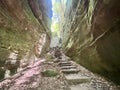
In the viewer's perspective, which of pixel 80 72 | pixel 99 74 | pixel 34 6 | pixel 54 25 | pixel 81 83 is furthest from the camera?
pixel 54 25

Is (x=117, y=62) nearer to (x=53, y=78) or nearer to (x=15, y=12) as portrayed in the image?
(x=53, y=78)

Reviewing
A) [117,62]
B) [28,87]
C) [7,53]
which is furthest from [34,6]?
[117,62]

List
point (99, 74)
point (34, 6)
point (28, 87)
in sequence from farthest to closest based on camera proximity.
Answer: point (34, 6) < point (99, 74) < point (28, 87)

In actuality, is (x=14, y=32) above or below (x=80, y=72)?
above

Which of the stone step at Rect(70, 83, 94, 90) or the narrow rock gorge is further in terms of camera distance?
the stone step at Rect(70, 83, 94, 90)

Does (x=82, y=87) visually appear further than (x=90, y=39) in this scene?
No

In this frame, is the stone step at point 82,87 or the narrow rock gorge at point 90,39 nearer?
the narrow rock gorge at point 90,39

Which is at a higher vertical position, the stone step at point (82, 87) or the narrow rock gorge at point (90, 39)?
the narrow rock gorge at point (90, 39)

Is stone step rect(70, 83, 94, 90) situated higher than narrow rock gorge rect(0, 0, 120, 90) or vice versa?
narrow rock gorge rect(0, 0, 120, 90)

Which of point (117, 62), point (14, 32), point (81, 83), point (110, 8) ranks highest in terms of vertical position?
point (14, 32)

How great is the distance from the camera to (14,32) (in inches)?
311

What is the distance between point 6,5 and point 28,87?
420cm

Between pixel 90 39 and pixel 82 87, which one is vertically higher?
pixel 90 39

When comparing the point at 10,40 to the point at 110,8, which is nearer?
the point at 110,8
